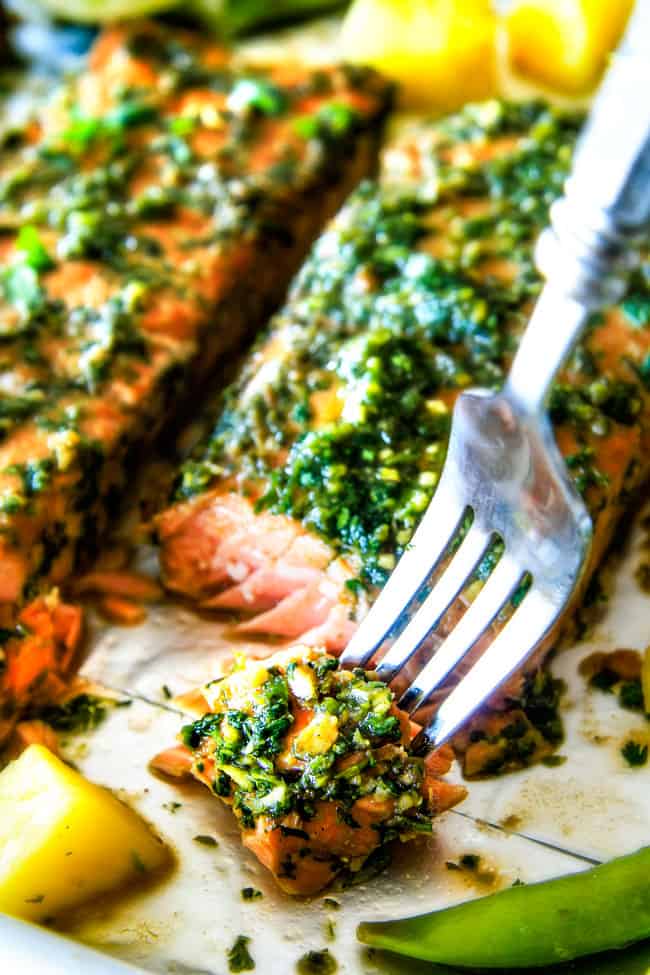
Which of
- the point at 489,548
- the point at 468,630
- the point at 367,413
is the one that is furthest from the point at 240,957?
the point at 367,413

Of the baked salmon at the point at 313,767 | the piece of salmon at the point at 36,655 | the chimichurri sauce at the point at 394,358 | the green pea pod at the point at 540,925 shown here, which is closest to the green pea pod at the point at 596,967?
the green pea pod at the point at 540,925

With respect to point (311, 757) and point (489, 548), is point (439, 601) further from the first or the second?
point (311, 757)

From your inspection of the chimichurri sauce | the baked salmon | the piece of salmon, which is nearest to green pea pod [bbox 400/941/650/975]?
the baked salmon

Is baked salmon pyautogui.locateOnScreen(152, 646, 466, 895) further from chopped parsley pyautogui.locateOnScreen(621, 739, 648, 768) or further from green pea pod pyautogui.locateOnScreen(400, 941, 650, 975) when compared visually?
chopped parsley pyautogui.locateOnScreen(621, 739, 648, 768)

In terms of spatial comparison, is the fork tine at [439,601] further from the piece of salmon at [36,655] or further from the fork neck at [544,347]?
the piece of salmon at [36,655]

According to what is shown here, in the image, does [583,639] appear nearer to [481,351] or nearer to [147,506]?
[481,351]

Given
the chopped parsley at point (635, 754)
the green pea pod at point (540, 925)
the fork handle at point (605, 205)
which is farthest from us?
the chopped parsley at point (635, 754)
